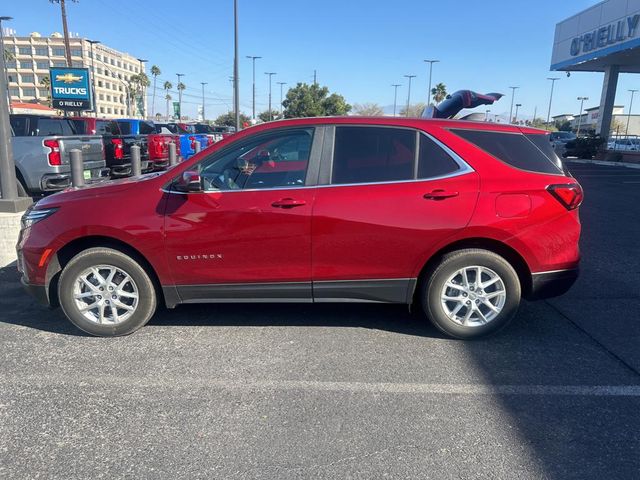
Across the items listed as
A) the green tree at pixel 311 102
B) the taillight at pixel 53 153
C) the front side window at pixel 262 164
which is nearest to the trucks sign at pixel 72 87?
the taillight at pixel 53 153

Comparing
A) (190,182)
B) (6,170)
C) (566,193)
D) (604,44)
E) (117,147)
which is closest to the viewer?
(190,182)

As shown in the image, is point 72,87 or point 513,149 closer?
point 513,149

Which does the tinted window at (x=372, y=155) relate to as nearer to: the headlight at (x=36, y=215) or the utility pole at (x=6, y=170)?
the headlight at (x=36, y=215)

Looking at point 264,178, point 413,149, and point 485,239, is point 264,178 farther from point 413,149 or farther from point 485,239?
point 485,239

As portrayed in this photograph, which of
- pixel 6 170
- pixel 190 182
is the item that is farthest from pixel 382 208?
pixel 6 170

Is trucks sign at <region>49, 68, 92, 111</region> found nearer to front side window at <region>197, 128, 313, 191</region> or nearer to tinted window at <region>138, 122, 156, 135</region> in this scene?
tinted window at <region>138, 122, 156, 135</region>

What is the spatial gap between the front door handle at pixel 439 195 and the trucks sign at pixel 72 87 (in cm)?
2712

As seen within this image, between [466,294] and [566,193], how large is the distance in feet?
3.67

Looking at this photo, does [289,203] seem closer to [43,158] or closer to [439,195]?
[439,195]

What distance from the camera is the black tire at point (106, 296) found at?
4.11 m

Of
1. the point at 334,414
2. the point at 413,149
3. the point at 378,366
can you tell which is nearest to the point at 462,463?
the point at 334,414

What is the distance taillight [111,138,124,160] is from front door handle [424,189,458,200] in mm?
9046

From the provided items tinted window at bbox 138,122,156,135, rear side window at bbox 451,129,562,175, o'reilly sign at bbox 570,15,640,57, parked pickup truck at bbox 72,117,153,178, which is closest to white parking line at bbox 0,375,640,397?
rear side window at bbox 451,129,562,175

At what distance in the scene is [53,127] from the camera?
10477mm
